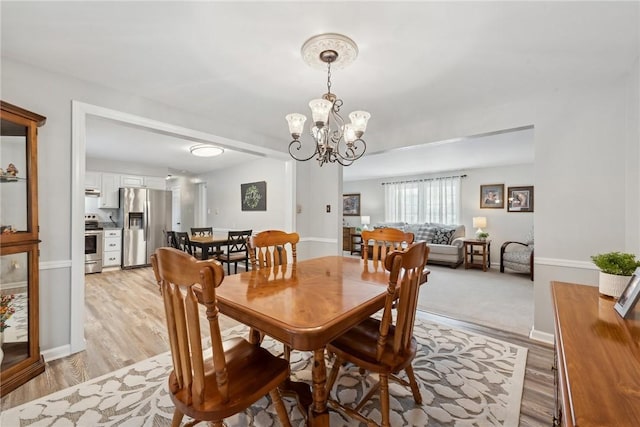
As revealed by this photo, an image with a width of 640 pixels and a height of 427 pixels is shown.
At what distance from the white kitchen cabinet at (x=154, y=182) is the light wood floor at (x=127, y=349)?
2.89 metres

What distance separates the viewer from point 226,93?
8.21 feet

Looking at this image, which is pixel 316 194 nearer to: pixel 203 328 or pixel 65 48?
pixel 203 328

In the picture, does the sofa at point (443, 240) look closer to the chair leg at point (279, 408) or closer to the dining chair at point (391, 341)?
the dining chair at point (391, 341)

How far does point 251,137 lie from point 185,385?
2.98 meters

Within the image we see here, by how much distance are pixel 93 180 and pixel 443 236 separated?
7.43 meters

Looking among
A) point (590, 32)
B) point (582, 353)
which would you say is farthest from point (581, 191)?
point (582, 353)

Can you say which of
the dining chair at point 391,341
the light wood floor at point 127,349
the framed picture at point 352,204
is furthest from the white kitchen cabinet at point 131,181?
the dining chair at point 391,341

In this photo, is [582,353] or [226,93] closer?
[582,353]

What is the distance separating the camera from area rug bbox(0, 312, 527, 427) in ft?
5.02

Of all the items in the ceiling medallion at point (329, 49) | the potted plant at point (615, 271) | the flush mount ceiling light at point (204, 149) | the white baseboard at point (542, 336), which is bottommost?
the white baseboard at point (542, 336)

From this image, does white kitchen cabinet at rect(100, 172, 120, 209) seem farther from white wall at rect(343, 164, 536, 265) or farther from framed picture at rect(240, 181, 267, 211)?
white wall at rect(343, 164, 536, 265)

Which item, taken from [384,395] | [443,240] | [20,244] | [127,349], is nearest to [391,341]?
[384,395]

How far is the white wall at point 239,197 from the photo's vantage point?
524 centimetres

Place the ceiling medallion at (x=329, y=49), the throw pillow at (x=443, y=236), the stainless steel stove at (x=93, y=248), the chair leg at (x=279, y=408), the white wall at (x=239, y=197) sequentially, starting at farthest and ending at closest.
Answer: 1. the throw pillow at (x=443, y=236)
2. the white wall at (x=239, y=197)
3. the stainless steel stove at (x=93, y=248)
4. the ceiling medallion at (x=329, y=49)
5. the chair leg at (x=279, y=408)
